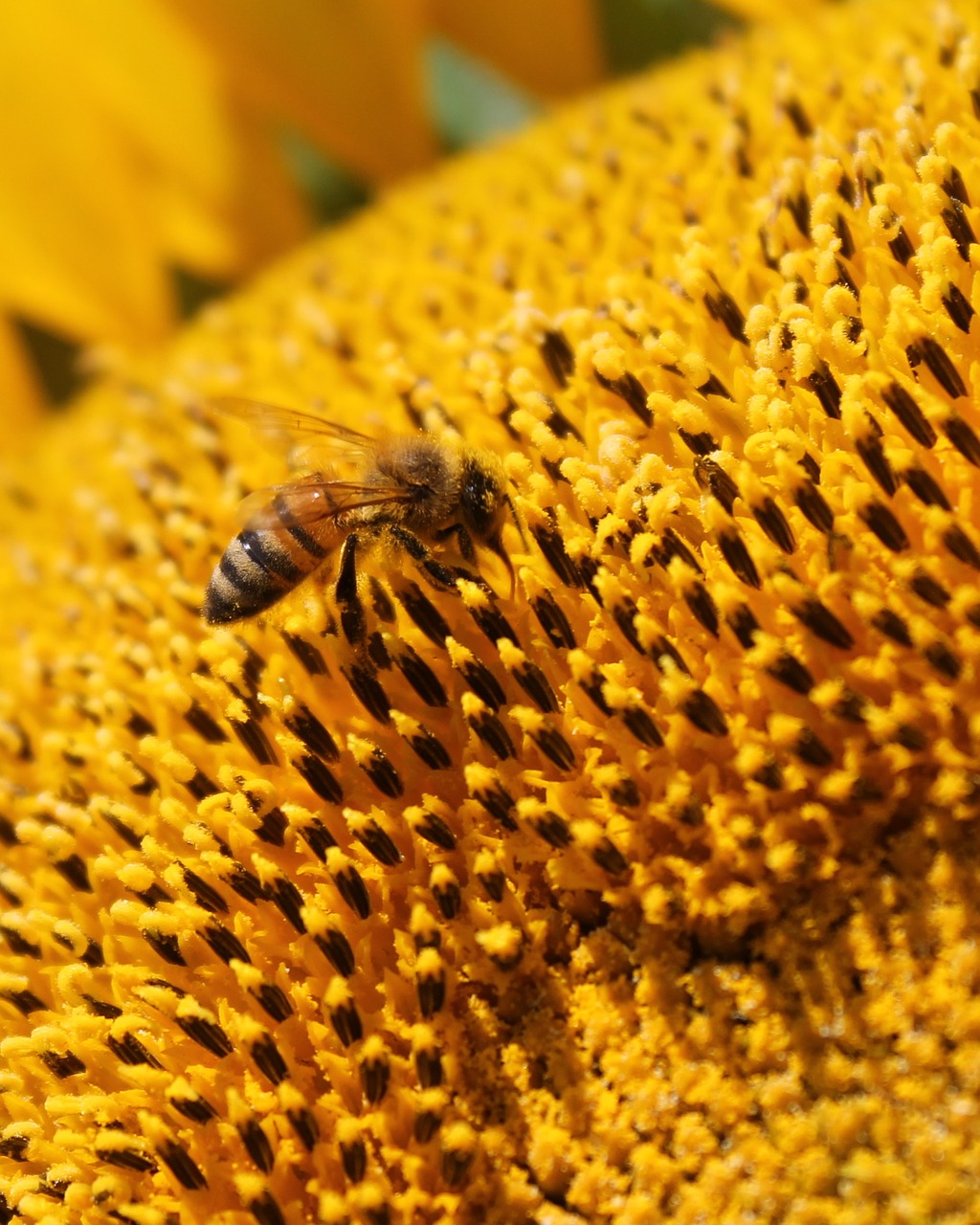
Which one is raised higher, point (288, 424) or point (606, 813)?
point (288, 424)

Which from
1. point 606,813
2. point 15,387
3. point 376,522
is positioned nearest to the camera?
→ point 606,813

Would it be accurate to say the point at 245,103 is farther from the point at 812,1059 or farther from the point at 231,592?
the point at 812,1059

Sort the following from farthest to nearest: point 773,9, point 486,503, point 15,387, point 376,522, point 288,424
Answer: point 15,387 < point 773,9 < point 288,424 < point 376,522 < point 486,503

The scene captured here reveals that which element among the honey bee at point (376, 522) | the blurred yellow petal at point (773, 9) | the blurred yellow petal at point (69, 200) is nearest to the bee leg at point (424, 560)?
the honey bee at point (376, 522)

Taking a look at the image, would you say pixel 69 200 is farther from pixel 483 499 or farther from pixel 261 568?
pixel 483 499

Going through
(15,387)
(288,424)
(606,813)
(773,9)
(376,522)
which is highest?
(15,387)

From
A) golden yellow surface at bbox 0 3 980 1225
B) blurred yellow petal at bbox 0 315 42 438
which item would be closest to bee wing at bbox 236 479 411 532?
golden yellow surface at bbox 0 3 980 1225

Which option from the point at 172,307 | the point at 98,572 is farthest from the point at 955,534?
the point at 172,307

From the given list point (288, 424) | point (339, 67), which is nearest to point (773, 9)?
point (339, 67)
